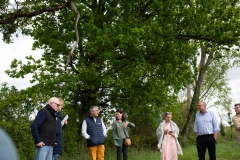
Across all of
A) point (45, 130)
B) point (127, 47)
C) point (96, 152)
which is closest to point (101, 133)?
point (96, 152)

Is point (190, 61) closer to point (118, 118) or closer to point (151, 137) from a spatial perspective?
point (151, 137)

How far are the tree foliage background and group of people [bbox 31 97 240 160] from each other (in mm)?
6276

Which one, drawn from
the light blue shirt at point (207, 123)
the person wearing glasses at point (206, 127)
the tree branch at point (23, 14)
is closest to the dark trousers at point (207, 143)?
the person wearing glasses at point (206, 127)

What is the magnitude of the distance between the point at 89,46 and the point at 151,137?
9.74 metres

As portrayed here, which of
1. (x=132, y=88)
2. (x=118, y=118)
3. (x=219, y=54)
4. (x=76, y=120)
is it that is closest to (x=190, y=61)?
(x=219, y=54)

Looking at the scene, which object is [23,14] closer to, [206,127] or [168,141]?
[168,141]

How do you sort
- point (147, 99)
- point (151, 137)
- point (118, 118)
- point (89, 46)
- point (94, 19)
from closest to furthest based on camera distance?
point (118, 118) < point (89, 46) < point (94, 19) < point (147, 99) < point (151, 137)

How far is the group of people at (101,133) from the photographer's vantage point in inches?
312

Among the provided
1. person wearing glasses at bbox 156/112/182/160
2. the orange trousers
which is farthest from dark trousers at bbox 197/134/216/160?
the orange trousers

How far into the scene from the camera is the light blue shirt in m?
11.2

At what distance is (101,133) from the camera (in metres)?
10.7

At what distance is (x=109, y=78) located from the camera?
20.6 metres

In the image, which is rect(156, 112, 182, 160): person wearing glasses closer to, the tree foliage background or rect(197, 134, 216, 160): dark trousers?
rect(197, 134, 216, 160): dark trousers

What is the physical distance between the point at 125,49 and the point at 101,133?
10.3 metres
